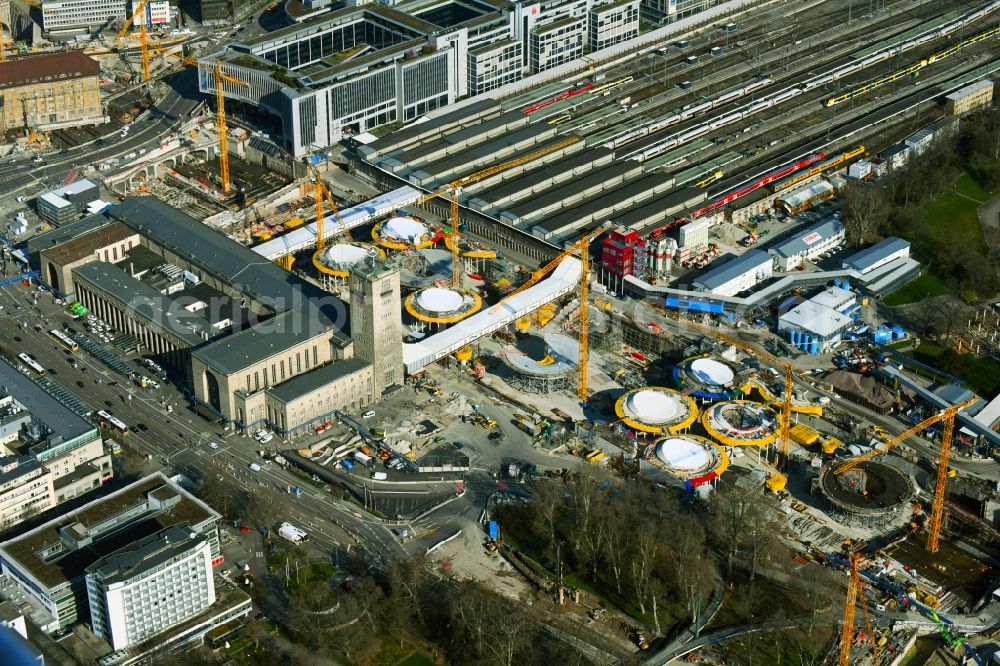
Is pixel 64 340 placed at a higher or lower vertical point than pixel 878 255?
lower

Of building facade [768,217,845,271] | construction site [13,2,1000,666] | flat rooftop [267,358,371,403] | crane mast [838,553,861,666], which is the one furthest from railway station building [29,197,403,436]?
crane mast [838,553,861,666]

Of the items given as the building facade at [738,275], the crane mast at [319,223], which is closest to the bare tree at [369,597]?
the crane mast at [319,223]

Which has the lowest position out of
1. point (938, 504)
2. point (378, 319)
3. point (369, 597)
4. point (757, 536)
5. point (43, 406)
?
point (369, 597)

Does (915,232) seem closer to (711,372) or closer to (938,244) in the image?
(938,244)

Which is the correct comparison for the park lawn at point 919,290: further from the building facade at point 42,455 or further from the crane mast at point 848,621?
the building facade at point 42,455

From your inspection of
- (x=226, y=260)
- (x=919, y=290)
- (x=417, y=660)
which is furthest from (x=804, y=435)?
(x=226, y=260)

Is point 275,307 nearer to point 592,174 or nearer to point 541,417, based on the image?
point 541,417

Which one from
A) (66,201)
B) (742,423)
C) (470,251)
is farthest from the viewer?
(66,201)

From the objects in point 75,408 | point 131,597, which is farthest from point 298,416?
point 131,597
